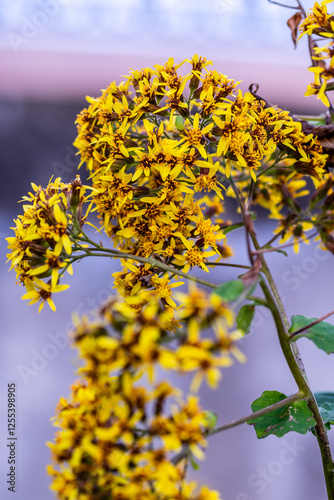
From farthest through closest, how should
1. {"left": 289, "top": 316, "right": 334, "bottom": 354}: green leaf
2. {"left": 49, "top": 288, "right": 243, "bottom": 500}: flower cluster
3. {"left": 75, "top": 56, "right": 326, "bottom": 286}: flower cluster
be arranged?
{"left": 75, "top": 56, "right": 326, "bottom": 286}: flower cluster → {"left": 289, "top": 316, "right": 334, "bottom": 354}: green leaf → {"left": 49, "top": 288, "right": 243, "bottom": 500}: flower cluster

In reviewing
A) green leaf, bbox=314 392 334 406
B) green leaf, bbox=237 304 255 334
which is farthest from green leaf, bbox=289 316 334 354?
green leaf, bbox=314 392 334 406

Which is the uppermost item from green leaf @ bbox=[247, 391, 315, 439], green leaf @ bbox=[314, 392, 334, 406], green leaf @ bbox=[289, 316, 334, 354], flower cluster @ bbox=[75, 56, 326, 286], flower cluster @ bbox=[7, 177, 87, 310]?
flower cluster @ bbox=[75, 56, 326, 286]

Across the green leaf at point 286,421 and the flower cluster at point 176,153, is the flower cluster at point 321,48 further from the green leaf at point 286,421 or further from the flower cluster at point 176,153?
the green leaf at point 286,421

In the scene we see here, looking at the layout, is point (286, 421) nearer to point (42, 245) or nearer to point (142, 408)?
point (142, 408)

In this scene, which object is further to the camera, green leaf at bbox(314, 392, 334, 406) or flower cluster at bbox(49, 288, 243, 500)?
green leaf at bbox(314, 392, 334, 406)

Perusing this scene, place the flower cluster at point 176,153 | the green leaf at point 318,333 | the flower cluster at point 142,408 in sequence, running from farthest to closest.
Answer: the flower cluster at point 176,153 → the green leaf at point 318,333 → the flower cluster at point 142,408

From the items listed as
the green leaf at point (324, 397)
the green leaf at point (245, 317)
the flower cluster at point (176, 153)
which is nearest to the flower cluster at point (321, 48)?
the flower cluster at point (176, 153)

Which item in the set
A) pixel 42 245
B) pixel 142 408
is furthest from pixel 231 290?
pixel 42 245

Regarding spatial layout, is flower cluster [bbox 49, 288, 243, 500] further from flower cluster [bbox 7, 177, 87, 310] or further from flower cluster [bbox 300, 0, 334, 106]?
flower cluster [bbox 300, 0, 334, 106]
